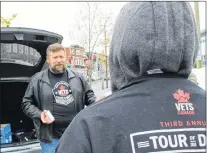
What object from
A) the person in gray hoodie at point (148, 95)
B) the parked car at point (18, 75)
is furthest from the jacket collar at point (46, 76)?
the person in gray hoodie at point (148, 95)

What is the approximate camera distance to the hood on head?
99 cm

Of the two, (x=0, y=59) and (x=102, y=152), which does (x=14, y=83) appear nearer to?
(x=0, y=59)

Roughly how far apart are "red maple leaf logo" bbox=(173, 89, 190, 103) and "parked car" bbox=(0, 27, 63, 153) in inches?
95.9

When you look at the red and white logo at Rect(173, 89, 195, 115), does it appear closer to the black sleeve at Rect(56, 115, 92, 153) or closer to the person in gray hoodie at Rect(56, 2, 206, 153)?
the person in gray hoodie at Rect(56, 2, 206, 153)

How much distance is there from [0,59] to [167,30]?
3151 millimetres

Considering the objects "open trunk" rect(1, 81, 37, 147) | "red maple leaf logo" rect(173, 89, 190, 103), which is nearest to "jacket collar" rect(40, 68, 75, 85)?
"open trunk" rect(1, 81, 37, 147)

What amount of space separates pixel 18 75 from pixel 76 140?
3.23 meters

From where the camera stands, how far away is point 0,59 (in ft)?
12.4

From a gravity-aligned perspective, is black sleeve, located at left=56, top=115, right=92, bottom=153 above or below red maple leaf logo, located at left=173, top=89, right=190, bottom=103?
below

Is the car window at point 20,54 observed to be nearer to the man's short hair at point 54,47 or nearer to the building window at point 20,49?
the building window at point 20,49

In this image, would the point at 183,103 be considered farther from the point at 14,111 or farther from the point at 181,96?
the point at 14,111

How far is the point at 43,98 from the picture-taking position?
10.6 ft

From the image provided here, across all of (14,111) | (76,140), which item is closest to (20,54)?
(14,111)

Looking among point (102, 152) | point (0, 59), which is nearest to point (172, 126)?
point (102, 152)
